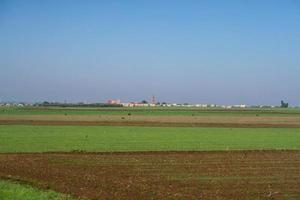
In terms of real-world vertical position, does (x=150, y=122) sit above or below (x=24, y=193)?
above

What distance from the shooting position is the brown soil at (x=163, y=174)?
18.0m

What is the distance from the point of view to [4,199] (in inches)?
635

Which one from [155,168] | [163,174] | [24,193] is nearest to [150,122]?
[155,168]

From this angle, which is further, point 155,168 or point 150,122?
point 150,122

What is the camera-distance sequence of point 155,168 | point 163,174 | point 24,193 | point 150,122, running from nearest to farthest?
point 24,193 < point 163,174 < point 155,168 < point 150,122

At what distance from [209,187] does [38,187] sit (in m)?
5.64

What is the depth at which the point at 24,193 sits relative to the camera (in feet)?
56.8

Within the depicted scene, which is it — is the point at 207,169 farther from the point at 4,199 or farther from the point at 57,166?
the point at 4,199

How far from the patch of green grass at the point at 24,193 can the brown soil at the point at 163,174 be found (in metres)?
0.66

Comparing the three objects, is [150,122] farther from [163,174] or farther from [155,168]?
[163,174]

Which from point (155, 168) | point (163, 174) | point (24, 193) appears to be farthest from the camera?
point (155, 168)

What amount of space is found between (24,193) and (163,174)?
7142 millimetres

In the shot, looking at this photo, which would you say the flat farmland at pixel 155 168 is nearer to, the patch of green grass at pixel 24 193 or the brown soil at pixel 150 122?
the patch of green grass at pixel 24 193

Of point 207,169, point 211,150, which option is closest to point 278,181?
point 207,169
